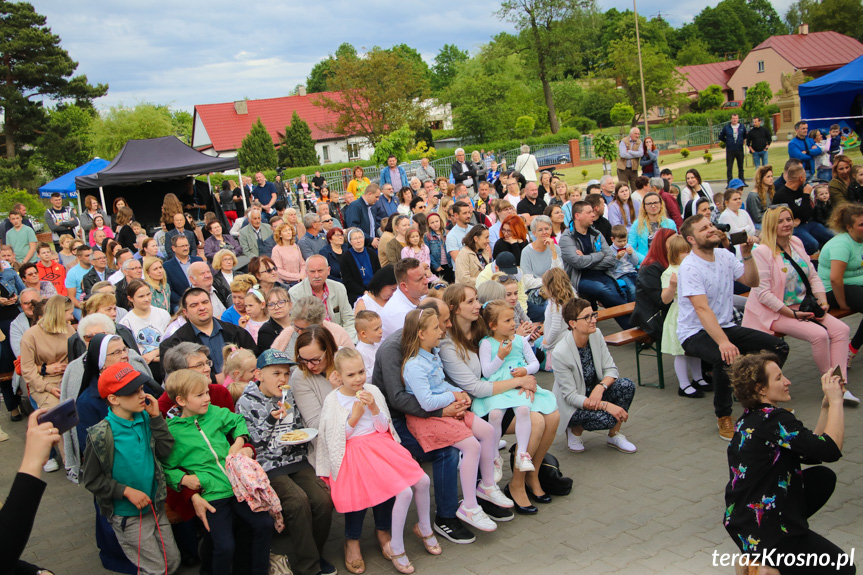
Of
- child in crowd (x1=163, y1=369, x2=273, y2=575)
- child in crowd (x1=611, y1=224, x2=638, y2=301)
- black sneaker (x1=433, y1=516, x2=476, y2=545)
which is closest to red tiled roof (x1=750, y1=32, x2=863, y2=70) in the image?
child in crowd (x1=611, y1=224, x2=638, y2=301)

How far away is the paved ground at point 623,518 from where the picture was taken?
14.1ft

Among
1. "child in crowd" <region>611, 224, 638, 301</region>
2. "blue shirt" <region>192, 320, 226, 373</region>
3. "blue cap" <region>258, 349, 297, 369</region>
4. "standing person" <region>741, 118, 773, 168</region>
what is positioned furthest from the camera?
"standing person" <region>741, 118, 773, 168</region>

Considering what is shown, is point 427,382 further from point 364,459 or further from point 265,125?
point 265,125

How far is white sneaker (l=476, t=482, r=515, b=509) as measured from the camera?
16.1ft

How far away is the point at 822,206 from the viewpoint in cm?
1021

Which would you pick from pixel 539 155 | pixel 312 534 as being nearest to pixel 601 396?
pixel 312 534

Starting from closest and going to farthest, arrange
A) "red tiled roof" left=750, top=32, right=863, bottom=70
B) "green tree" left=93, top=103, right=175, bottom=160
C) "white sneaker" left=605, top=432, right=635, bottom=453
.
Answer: "white sneaker" left=605, top=432, right=635, bottom=453 → "green tree" left=93, top=103, right=175, bottom=160 → "red tiled roof" left=750, top=32, right=863, bottom=70

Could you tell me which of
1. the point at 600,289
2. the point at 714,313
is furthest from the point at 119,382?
the point at 600,289

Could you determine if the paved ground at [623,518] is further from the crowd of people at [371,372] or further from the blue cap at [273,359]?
the blue cap at [273,359]

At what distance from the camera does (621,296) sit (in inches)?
353

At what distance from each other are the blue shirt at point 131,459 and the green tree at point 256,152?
42.1 metres

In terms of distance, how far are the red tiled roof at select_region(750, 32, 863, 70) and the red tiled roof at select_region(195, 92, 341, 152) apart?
1712 inches

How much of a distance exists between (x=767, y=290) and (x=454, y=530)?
12.0 ft

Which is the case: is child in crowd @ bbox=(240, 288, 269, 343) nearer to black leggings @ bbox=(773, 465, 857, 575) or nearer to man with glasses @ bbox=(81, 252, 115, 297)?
man with glasses @ bbox=(81, 252, 115, 297)
